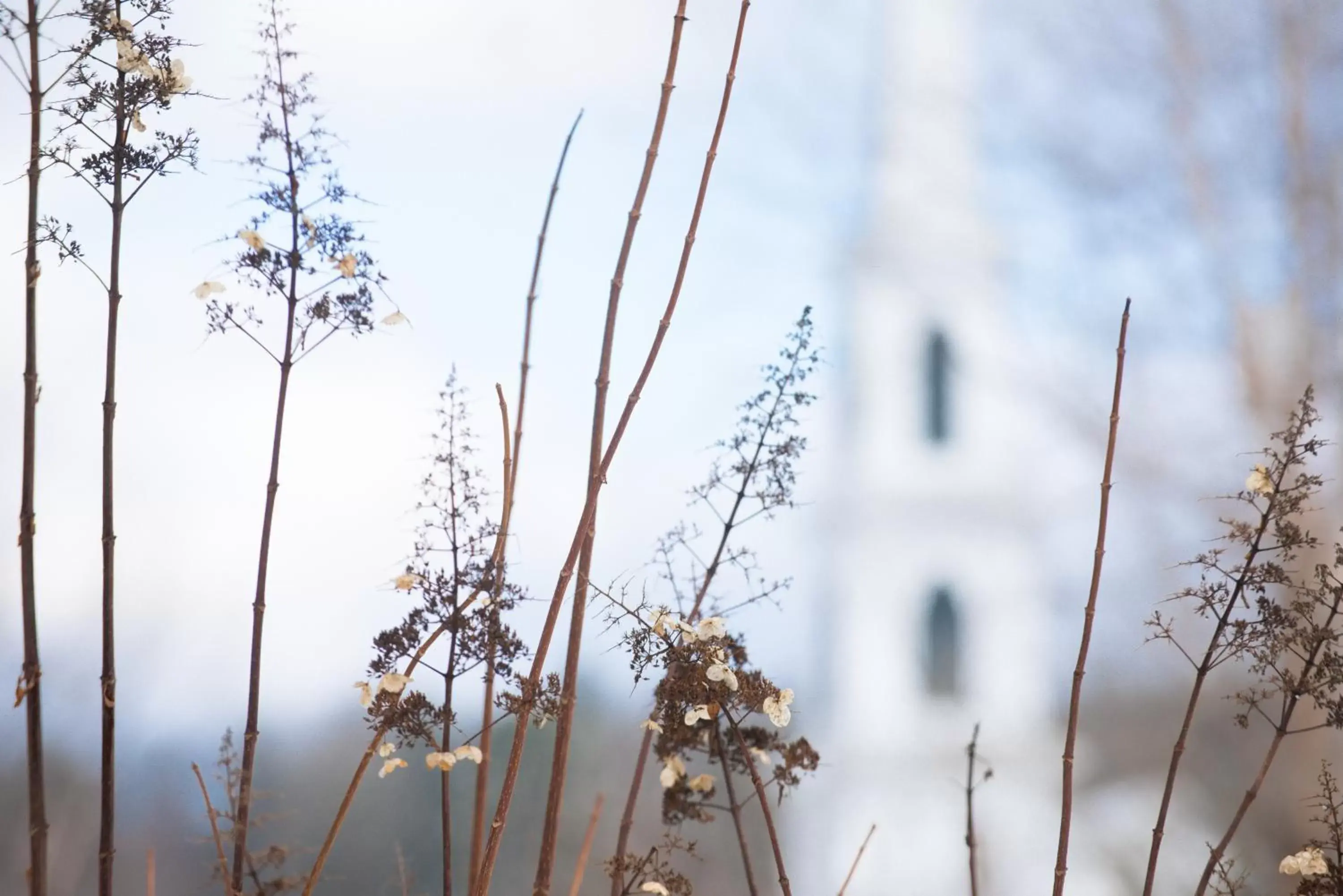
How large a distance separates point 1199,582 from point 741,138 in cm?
76

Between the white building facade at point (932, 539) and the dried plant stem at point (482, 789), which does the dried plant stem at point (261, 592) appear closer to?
the dried plant stem at point (482, 789)

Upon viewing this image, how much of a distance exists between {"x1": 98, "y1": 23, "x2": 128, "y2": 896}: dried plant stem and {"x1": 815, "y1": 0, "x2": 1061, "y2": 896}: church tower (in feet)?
2.58

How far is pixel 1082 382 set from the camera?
1309mm

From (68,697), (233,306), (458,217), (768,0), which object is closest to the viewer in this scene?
(233,306)

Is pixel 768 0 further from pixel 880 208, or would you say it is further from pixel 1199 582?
pixel 1199 582

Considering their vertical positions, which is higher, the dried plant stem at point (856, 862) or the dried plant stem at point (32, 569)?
the dried plant stem at point (32, 569)

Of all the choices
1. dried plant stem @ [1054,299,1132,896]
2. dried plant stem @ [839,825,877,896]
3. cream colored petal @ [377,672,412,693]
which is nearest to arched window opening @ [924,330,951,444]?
dried plant stem @ [839,825,877,896]

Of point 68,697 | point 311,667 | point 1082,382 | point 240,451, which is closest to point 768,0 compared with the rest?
point 1082,382

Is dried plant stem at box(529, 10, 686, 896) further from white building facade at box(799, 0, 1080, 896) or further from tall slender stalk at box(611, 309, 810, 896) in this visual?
white building facade at box(799, 0, 1080, 896)

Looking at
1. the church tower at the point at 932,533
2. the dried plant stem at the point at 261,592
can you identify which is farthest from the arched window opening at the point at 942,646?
the dried plant stem at the point at 261,592

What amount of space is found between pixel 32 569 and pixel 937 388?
1006 mm

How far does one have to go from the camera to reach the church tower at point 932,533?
1214 millimetres

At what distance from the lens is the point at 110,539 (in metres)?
0.57

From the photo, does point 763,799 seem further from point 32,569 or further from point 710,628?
point 32,569
